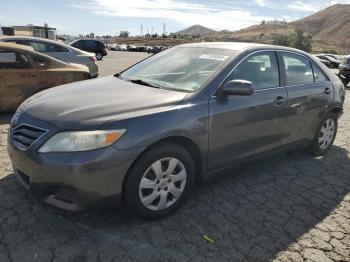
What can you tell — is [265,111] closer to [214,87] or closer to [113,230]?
[214,87]

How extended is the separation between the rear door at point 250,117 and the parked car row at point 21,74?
4.40 m

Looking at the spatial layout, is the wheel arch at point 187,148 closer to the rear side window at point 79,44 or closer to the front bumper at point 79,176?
the front bumper at point 79,176

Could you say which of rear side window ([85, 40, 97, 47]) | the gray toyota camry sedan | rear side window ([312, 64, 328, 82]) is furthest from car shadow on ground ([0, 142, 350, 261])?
rear side window ([85, 40, 97, 47])

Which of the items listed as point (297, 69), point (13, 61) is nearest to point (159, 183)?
point (297, 69)

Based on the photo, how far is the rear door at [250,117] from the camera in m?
3.82

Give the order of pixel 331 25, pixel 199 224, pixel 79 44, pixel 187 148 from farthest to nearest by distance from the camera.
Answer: pixel 331 25
pixel 79 44
pixel 187 148
pixel 199 224

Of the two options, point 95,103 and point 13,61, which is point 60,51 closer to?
point 13,61

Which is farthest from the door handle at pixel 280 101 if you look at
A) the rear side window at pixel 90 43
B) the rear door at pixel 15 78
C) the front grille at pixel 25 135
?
the rear side window at pixel 90 43

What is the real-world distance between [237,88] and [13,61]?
16.2ft

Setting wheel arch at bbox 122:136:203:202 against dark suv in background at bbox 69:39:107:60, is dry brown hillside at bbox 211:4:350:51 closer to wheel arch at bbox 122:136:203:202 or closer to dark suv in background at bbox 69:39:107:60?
dark suv in background at bbox 69:39:107:60

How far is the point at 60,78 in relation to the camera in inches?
291

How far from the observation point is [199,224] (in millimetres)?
3531

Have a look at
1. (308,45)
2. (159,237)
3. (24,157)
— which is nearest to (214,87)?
(159,237)

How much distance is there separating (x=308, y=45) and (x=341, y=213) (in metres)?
77.5
